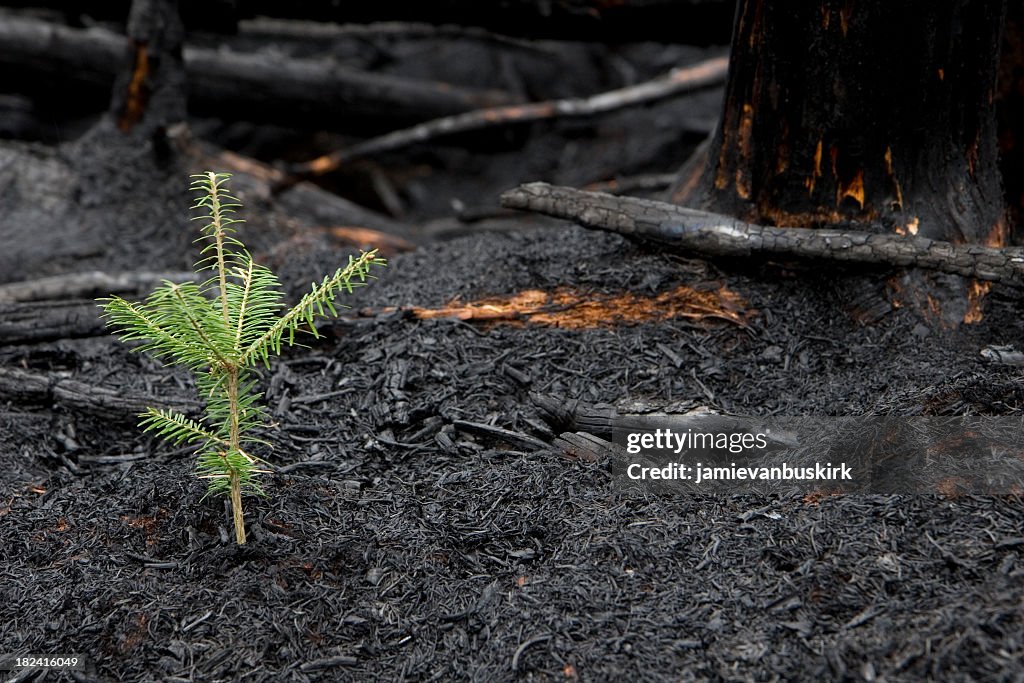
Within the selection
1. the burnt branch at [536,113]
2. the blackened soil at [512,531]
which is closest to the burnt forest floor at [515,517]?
the blackened soil at [512,531]

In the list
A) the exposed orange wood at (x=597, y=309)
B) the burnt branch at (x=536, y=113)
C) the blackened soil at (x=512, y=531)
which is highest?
the burnt branch at (x=536, y=113)

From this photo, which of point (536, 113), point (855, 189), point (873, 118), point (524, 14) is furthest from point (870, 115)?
point (536, 113)

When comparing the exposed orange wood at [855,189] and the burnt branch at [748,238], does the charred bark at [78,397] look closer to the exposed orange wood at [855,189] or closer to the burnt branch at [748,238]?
the burnt branch at [748,238]

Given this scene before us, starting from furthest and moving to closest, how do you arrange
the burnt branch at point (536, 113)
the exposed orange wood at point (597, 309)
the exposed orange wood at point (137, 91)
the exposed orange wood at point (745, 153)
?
the burnt branch at point (536, 113)
the exposed orange wood at point (137, 91)
the exposed orange wood at point (745, 153)
the exposed orange wood at point (597, 309)

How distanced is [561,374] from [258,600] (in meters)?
1.33

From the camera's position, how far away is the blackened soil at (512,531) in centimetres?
238

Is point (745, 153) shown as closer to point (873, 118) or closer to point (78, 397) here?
point (873, 118)

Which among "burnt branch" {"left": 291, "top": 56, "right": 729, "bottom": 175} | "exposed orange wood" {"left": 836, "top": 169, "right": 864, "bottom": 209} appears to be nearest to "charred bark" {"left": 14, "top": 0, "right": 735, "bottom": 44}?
"burnt branch" {"left": 291, "top": 56, "right": 729, "bottom": 175}

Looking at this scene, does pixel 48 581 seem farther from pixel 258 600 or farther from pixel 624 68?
pixel 624 68

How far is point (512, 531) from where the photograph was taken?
2.81 metres

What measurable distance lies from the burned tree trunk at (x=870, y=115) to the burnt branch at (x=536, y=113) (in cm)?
314

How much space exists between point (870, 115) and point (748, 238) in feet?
2.07

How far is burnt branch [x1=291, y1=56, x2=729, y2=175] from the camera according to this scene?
671 centimetres

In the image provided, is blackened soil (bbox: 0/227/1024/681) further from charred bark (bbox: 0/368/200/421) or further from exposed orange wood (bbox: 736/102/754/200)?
exposed orange wood (bbox: 736/102/754/200)
